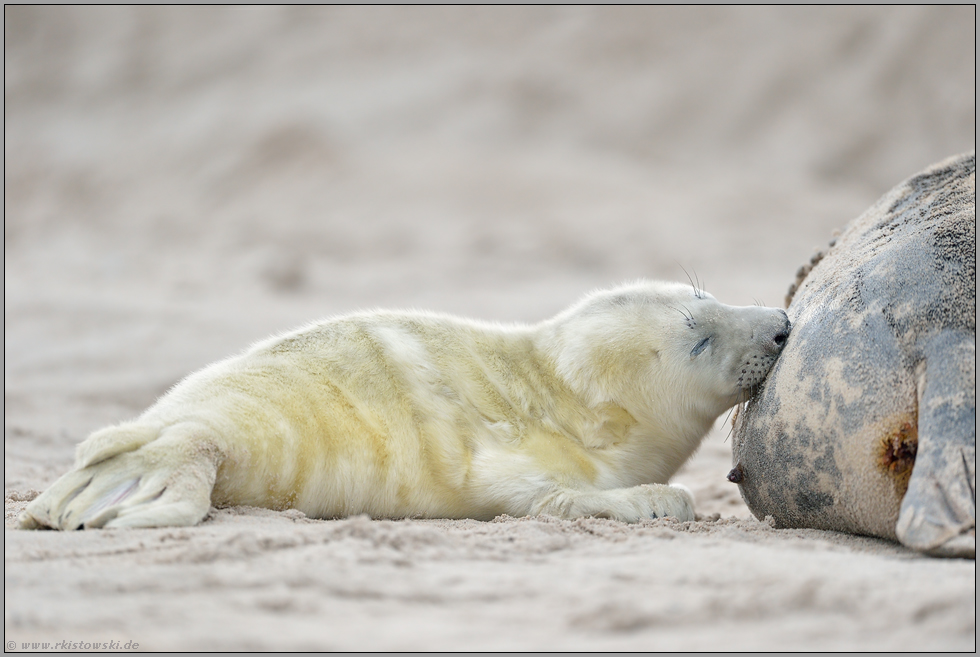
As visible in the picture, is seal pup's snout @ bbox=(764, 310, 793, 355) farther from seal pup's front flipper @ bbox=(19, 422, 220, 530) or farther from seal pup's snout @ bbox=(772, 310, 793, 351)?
seal pup's front flipper @ bbox=(19, 422, 220, 530)

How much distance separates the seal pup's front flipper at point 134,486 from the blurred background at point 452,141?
7.52 metres

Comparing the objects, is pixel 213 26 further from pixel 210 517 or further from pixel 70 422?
pixel 210 517

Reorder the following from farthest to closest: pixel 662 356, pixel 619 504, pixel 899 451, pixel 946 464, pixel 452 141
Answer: pixel 452 141, pixel 662 356, pixel 619 504, pixel 899 451, pixel 946 464

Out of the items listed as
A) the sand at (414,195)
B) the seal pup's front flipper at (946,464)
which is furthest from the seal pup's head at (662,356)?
the seal pup's front flipper at (946,464)

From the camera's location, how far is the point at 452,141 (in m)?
15.4

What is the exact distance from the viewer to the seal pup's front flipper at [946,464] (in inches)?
90.0

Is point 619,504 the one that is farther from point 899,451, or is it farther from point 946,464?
point 946,464

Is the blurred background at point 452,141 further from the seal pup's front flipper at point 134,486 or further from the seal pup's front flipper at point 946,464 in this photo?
the seal pup's front flipper at point 946,464

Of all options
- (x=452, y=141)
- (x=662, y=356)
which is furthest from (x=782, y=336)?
(x=452, y=141)

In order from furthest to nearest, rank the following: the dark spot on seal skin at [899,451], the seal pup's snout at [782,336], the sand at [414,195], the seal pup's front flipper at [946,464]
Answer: the seal pup's snout at [782,336], the dark spot on seal skin at [899,451], the sand at [414,195], the seal pup's front flipper at [946,464]

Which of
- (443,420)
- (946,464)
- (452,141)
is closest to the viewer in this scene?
(946,464)

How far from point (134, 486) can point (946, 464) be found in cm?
232

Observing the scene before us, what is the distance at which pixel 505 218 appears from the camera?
44.7 ft

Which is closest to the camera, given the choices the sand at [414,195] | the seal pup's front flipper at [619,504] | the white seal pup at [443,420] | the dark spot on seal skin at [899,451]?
the sand at [414,195]
